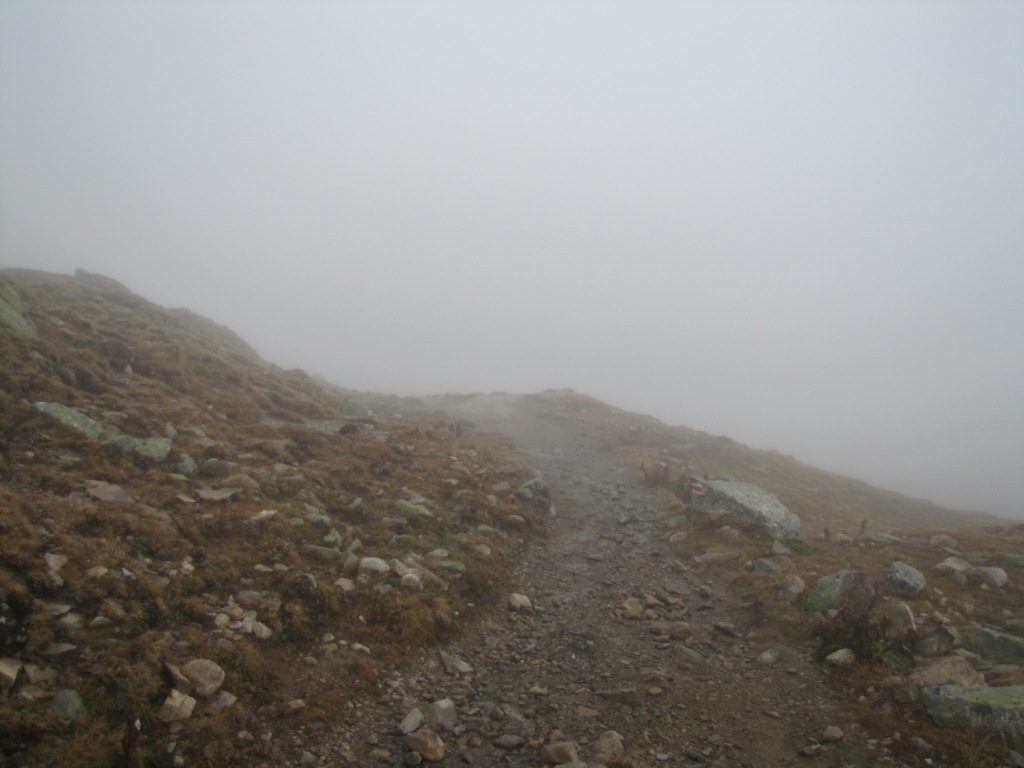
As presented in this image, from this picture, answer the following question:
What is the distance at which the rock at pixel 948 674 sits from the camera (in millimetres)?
8258

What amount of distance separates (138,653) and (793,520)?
54.3 feet

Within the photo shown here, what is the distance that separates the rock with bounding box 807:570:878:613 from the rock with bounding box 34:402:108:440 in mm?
16813

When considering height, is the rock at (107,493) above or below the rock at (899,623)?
below

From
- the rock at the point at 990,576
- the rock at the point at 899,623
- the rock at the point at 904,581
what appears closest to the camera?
the rock at the point at 899,623

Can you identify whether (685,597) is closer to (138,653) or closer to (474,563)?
(474,563)

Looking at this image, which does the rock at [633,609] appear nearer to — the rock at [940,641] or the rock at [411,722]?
the rock at [940,641]

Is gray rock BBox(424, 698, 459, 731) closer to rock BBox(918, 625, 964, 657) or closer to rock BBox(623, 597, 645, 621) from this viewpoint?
rock BBox(623, 597, 645, 621)

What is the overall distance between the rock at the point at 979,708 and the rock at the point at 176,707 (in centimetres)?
1045

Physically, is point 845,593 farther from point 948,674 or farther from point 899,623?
point 948,674

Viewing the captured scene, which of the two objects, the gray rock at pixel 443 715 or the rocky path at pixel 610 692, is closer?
the rocky path at pixel 610 692

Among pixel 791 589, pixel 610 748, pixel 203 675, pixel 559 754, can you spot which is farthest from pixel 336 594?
pixel 791 589

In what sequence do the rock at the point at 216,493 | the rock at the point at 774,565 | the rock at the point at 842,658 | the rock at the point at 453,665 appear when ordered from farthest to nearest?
the rock at the point at 774,565
the rock at the point at 216,493
the rock at the point at 842,658
the rock at the point at 453,665

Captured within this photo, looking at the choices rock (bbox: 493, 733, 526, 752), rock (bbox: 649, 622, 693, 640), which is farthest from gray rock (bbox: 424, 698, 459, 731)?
rock (bbox: 649, 622, 693, 640)

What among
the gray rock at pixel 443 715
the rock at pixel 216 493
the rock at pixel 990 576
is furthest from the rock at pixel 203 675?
the rock at pixel 990 576
